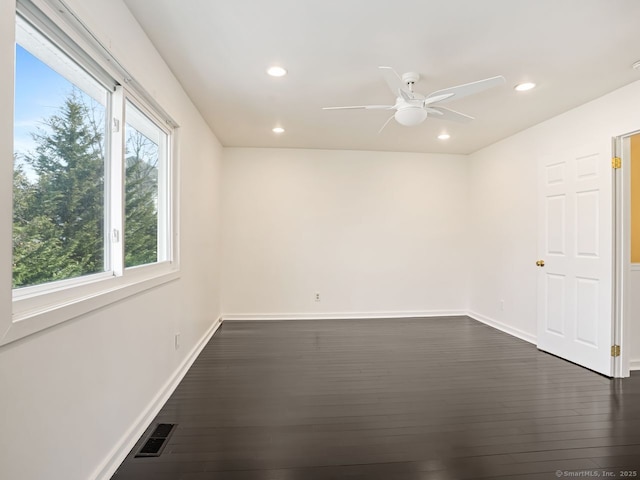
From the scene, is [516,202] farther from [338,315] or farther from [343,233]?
[338,315]

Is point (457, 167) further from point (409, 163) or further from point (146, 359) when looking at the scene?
point (146, 359)

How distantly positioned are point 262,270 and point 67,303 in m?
3.55

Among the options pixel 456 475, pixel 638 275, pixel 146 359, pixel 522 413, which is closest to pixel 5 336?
pixel 146 359

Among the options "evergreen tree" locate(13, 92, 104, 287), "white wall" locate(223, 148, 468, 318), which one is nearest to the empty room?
"evergreen tree" locate(13, 92, 104, 287)

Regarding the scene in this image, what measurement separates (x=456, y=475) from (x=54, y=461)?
72.0 inches

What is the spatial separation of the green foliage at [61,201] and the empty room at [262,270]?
0.03 feet

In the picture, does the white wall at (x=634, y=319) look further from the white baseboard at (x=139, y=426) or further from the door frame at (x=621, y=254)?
the white baseboard at (x=139, y=426)

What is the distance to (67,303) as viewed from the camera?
1367 millimetres

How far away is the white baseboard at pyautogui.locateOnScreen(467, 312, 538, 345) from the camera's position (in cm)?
393

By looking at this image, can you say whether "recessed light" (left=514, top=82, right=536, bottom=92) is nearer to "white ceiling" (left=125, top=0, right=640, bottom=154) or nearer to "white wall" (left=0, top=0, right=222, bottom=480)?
"white ceiling" (left=125, top=0, right=640, bottom=154)

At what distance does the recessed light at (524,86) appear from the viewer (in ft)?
9.16

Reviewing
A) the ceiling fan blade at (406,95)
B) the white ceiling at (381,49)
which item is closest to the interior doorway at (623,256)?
the white ceiling at (381,49)

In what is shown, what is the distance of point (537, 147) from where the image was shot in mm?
3844

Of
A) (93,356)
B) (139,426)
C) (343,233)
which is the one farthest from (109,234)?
(343,233)
